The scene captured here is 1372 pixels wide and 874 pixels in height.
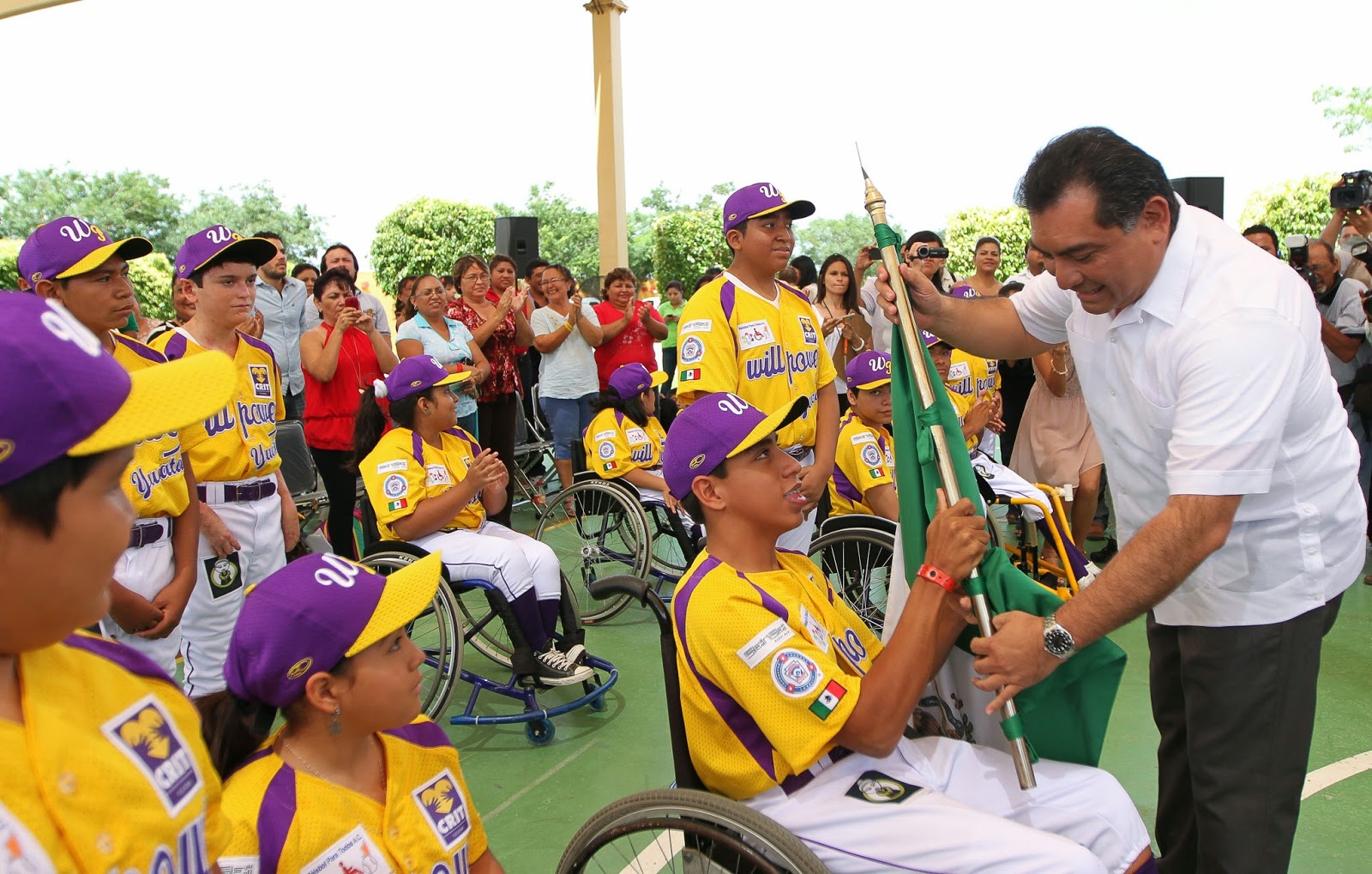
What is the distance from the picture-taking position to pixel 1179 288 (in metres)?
1.78

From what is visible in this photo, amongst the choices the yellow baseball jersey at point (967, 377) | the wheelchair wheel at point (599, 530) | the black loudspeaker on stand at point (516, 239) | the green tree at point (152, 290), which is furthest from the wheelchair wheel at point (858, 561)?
the green tree at point (152, 290)

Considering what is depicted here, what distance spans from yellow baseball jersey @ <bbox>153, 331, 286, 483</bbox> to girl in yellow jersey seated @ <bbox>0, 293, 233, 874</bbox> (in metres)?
2.15

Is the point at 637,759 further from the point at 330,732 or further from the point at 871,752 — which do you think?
the point at 330,732

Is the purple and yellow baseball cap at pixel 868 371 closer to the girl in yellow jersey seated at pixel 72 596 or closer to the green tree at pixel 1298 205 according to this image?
the girl in yellow jersey seated at pixel 72 596

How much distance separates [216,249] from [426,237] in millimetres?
18190

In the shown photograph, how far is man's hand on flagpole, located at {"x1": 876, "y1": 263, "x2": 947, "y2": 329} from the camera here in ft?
6.74

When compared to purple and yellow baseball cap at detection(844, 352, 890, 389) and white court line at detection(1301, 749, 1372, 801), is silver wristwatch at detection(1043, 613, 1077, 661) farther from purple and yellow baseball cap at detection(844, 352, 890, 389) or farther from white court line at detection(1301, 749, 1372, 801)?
purple and yellow baseball cap at detection(844, 352, 890, 389)

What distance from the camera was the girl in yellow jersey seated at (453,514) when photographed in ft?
11.7

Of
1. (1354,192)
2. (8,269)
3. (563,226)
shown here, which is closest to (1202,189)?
(1354,192)

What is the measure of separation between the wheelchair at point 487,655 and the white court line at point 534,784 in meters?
0.15

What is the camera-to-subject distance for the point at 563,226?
32250 mm

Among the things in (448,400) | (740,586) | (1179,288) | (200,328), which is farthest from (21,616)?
(448,400)

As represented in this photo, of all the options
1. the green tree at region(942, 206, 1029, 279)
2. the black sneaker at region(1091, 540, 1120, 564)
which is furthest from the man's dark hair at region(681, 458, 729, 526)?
the green tree at region(942, 206, 1029, 279)

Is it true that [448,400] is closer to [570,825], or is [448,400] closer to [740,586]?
[570,825]
